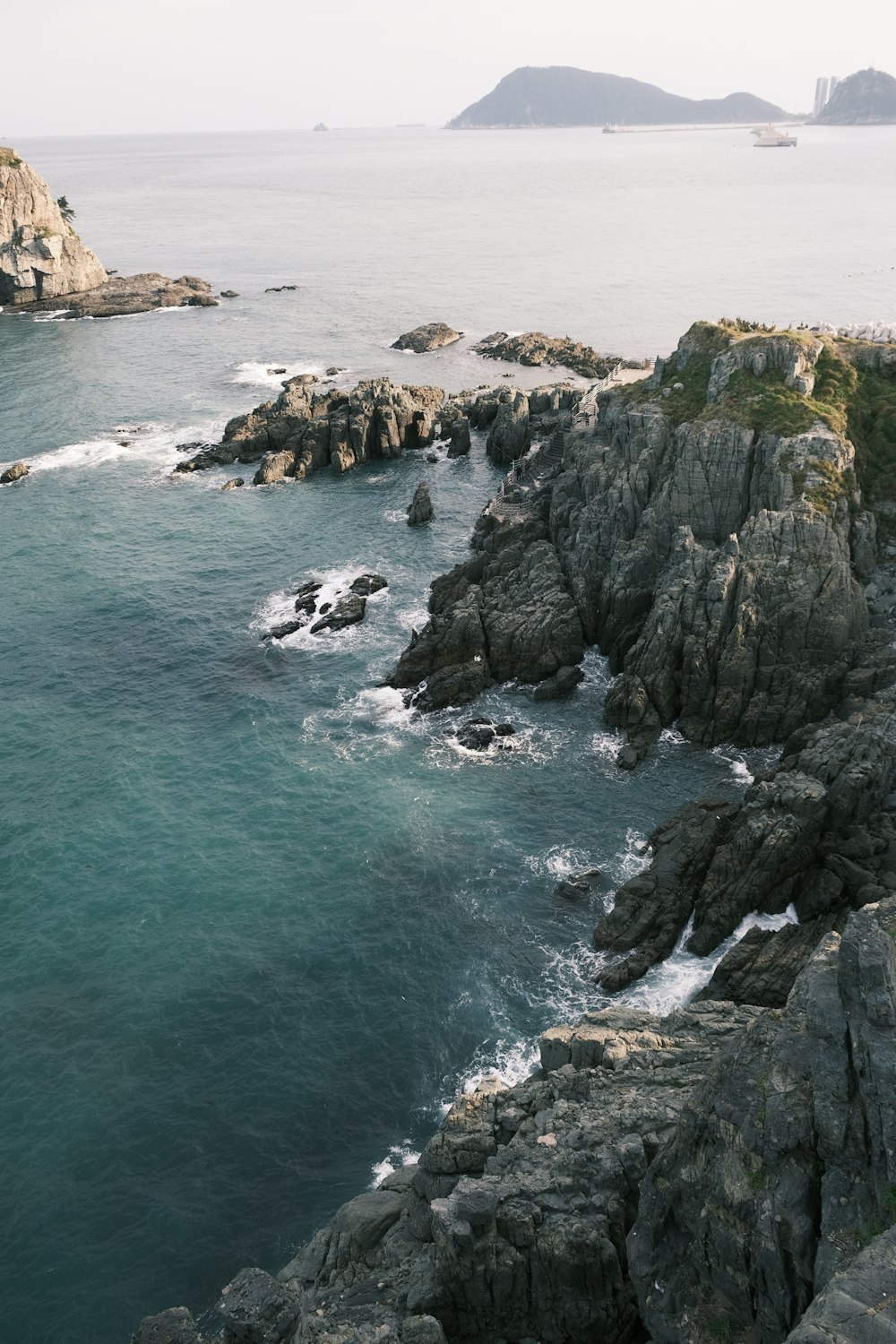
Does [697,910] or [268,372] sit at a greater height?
[268,372]

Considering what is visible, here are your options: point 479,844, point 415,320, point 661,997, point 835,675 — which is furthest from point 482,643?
point 415,320

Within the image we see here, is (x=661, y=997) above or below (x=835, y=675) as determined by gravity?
below

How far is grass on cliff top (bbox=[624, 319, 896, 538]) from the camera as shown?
73.5m

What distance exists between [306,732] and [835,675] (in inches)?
1346

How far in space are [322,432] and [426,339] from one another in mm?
50202

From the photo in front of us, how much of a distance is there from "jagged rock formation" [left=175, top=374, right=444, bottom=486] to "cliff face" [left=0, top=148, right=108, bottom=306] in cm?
9433

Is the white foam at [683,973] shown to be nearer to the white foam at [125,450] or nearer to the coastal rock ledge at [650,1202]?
the coastal rock ledge at [650,1202]

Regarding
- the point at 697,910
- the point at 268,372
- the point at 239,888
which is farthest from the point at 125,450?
the point at 697,910

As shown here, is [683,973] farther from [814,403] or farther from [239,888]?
[814,403]

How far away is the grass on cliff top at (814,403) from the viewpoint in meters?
73.5

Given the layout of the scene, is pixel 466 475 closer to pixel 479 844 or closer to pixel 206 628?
pixel 206 628

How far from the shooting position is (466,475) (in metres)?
108

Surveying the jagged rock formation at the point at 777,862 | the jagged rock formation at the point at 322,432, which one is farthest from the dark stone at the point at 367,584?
the jagged rock formation at the point at 777,862

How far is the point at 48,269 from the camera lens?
18812cm
